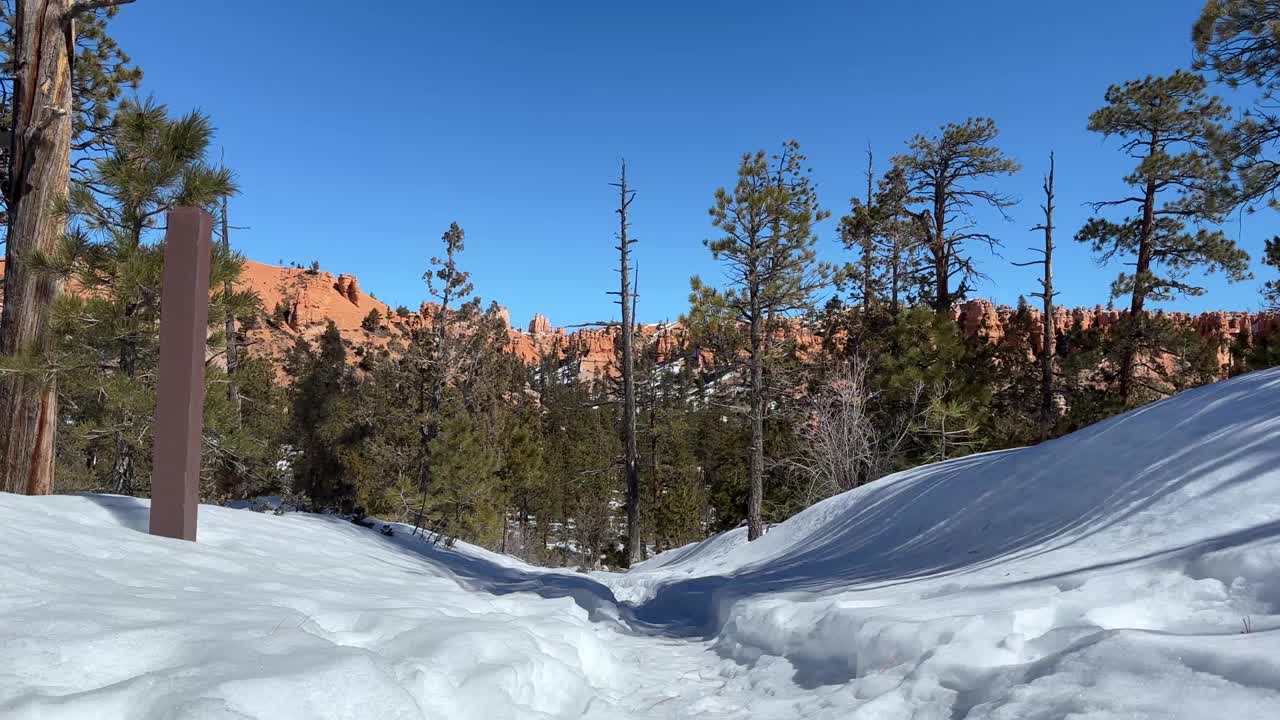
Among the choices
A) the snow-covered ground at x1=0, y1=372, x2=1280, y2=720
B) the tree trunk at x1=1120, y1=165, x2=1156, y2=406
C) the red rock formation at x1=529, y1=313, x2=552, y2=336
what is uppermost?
the red rock formation at x1=529, y1=313, x2=552, y2=336

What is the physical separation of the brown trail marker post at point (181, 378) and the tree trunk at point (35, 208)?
9.10ft

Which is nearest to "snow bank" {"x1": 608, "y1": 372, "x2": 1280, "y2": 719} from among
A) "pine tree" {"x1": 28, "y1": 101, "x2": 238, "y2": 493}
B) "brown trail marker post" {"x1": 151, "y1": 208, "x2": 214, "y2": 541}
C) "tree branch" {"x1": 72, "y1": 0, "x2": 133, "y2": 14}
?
"brown trail marker post" {"x1": 151, "y1": 208, "x2": 214, "y2": 541}

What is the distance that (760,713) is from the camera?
312 centimetres

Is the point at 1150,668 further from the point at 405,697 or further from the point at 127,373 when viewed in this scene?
the point at 127,373

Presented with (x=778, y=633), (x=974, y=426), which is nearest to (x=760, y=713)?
(x=778, y=633)

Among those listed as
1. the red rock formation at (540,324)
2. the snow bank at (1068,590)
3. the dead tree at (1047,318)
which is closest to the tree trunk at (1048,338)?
the dead tree at (1047,318)

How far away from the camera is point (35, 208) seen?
20.4 ft

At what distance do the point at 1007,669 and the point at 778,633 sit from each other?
1789 millimetres

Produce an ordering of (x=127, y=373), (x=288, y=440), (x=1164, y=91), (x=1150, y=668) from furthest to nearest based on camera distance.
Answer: (x=288, y=440), (x=1164, y=91), (x=127, y=373), (x=1150, y=668)

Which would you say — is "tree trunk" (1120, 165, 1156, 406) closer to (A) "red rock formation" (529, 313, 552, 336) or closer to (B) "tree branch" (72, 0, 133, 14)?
(B) "tree branch" (72, 0, 133, 14)

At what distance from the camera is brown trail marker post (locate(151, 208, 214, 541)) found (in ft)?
14.1

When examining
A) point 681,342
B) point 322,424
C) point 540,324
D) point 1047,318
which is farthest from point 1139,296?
point 540,324

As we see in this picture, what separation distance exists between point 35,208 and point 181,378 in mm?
3584

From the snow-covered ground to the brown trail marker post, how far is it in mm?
296
